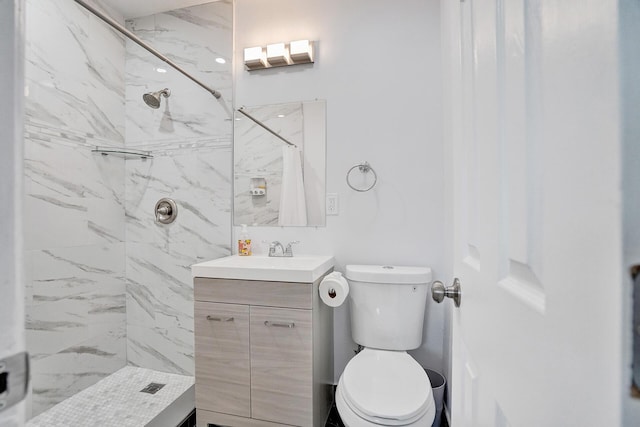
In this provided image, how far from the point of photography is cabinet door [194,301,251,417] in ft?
4.69

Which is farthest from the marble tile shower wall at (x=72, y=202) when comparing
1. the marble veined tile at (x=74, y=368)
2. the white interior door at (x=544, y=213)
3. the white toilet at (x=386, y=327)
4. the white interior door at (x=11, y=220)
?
the white interior door at (x=544, y=213)

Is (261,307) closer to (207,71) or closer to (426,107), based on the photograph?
(426,107)

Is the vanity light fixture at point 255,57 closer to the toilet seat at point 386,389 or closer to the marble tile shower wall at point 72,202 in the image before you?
the marble tile shower wall at point 72,202

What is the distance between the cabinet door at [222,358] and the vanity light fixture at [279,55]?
1.47 meters

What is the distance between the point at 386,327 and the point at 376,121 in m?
1.17

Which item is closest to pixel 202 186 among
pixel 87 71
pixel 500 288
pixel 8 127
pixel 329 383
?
pixel 87 71

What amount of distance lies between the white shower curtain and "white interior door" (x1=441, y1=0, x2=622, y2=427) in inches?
52.3

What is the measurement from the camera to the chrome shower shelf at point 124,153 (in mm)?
1965

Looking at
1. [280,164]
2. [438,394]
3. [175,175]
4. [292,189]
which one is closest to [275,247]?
[292,189]

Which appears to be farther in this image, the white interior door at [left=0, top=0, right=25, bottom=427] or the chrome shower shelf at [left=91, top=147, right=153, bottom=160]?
the chrome shower shelf at [left=91, top=147, right=153, bottom=160]

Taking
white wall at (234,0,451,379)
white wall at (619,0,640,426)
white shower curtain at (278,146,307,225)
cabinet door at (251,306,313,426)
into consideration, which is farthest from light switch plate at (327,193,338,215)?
white wall at (619,0,640,426)

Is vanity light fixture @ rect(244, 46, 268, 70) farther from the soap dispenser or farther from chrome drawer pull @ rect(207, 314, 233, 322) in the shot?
chrome drawer pull @ rect(207, 314, 233, 322)

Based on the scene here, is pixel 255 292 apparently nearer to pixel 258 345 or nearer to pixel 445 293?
pixel 258 345

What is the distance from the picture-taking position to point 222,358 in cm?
Result: 145
